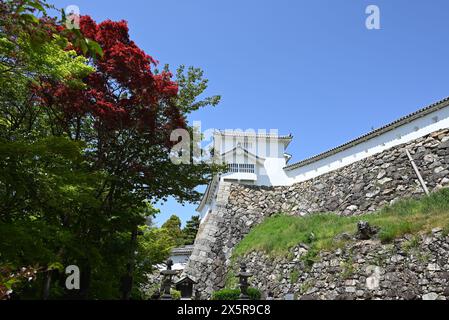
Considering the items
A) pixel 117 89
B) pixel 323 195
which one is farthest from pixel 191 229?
pixel 117 89

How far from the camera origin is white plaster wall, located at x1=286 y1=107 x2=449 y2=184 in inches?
593

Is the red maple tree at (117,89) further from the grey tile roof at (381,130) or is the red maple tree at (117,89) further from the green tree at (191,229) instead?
the green tree at (191,229)

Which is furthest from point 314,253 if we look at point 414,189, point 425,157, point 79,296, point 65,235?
point 65,235

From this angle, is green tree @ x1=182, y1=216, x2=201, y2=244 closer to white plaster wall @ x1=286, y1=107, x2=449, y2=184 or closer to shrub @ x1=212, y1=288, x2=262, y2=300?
white plaster wall @ x1=286, y1=107, x2=449, y2=184

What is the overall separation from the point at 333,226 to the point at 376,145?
5.34 metres

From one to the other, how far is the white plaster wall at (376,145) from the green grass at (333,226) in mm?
3187

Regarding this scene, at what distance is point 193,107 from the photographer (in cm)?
1230

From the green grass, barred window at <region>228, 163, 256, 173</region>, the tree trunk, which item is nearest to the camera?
the green grass

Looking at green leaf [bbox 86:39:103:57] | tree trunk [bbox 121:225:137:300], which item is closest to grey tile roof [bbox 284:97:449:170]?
tree trunk [bbox 121:225:137:300]

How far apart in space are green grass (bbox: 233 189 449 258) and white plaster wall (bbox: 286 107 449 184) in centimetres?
319

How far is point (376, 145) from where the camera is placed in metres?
17.6

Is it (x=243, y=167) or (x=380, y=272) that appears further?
(x=243, y=167)

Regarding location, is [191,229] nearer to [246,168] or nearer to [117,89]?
[246,168]

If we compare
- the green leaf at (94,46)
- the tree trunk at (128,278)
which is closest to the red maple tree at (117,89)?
the tree trunk at (128,278)
